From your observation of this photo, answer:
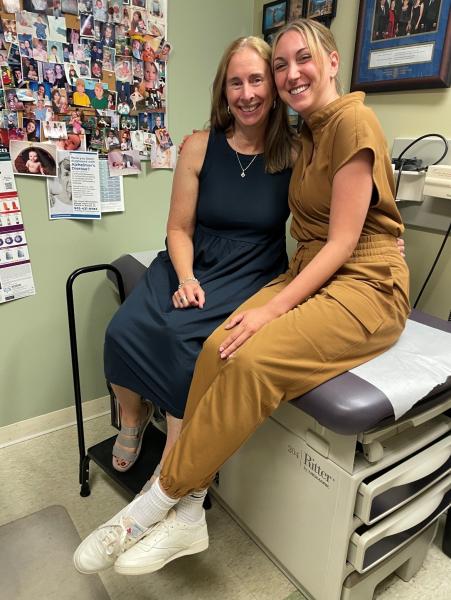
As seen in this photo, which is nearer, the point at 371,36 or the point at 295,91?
the point at 295,91

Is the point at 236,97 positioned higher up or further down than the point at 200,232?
higher up

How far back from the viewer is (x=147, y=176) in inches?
70.2

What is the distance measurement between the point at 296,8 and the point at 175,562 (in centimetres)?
187

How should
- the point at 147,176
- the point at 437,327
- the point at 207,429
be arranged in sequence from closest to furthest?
the point at 207,429 → the point at 437,327 → the point at 147,176

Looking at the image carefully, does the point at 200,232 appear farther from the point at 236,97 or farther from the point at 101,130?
the point at 101,130

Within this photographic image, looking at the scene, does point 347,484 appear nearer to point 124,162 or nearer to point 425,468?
point 425,468

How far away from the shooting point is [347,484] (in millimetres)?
979

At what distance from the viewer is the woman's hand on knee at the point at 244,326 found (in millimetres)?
1038

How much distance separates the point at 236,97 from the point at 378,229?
0.52 m

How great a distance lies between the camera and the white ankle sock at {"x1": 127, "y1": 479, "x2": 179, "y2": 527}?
1.04 m

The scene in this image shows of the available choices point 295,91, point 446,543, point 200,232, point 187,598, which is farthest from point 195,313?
point 446,543

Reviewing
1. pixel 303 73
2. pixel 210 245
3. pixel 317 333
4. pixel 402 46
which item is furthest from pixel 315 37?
pixel 317 333

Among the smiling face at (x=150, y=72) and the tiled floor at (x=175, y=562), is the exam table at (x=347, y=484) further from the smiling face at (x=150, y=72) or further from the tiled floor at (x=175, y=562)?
the smiling face at (x=150, y=72)

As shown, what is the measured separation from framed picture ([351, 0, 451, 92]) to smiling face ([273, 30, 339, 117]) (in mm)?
389
